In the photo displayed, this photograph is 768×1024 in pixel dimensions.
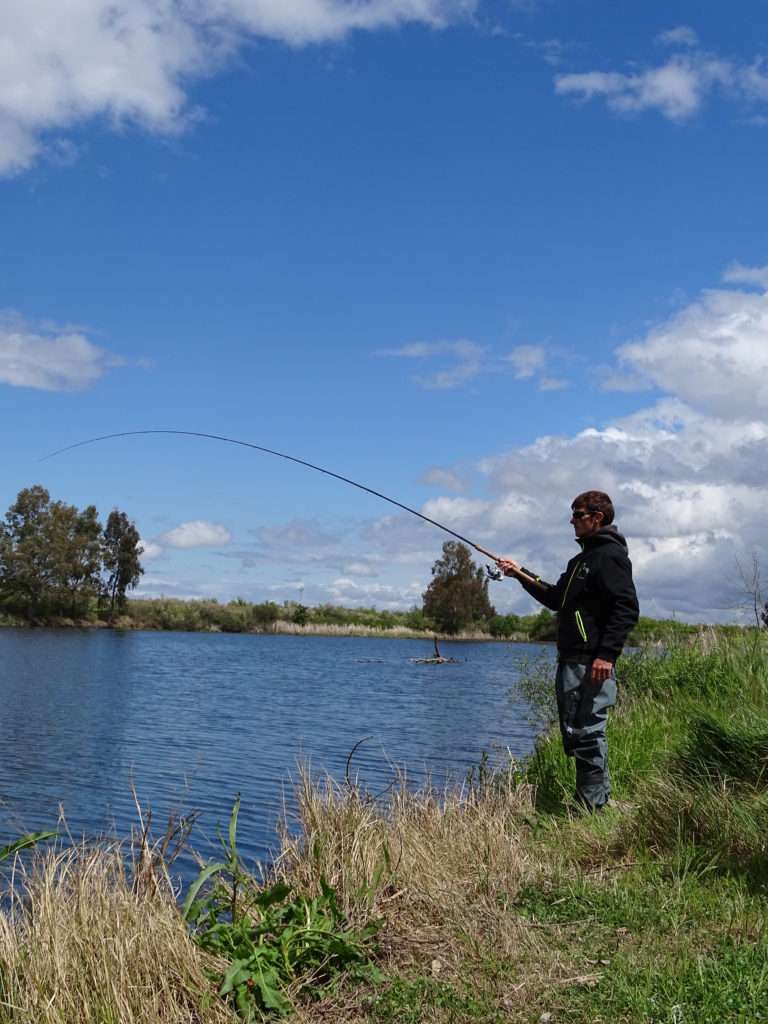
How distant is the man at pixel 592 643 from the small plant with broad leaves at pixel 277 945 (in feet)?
8.80

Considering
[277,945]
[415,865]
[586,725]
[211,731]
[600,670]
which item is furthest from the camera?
[211,731]

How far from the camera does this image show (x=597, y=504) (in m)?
7.14

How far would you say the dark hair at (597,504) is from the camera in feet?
23.4

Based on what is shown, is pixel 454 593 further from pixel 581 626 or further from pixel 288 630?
pixel 581 626

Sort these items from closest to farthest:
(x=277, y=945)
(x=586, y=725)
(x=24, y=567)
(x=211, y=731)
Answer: (x=277, y=945) < (x=586, y=725) < (x=211, y=731) < (x=24, y=567)

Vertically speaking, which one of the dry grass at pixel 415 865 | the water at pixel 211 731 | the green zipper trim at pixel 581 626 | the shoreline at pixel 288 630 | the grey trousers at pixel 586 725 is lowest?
the water at pixel 211 731

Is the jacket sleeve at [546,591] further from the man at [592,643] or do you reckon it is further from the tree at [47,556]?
the tree at [47,556]

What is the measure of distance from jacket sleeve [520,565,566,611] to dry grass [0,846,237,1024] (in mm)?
3797

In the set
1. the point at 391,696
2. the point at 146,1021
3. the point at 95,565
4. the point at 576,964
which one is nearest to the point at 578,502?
the point at 576,964

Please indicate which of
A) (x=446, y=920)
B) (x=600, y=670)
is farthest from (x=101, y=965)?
(x=600, y=670)

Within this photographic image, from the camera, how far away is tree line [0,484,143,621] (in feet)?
260

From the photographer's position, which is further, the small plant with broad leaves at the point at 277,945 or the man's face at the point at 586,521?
the man's face at the point at 586,521

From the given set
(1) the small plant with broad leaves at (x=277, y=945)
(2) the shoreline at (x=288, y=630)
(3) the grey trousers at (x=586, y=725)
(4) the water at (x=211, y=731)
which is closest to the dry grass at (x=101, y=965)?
(1) the small plant with broad leaves at (x=277, y=945)

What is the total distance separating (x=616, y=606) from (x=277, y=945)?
3506 mm
